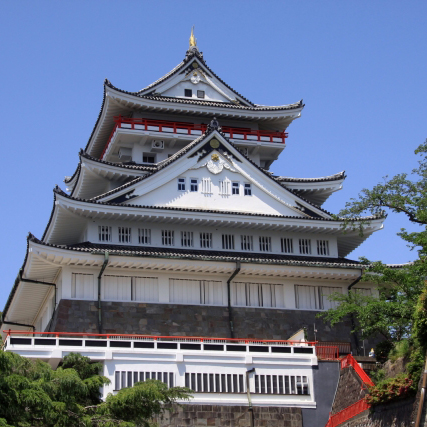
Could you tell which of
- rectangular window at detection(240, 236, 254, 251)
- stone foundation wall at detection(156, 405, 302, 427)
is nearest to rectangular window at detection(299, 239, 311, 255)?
rectangular window at detection(240, 236, 254, 251)

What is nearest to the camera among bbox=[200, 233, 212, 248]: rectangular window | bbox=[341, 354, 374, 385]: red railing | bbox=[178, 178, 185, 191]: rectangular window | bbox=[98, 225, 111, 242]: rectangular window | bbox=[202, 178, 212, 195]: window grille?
bbox=[341, 354, 374, 385]: red railing

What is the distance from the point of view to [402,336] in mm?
36688

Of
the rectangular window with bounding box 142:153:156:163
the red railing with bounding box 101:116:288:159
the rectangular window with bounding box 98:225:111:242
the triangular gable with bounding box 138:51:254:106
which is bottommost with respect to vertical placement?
the rectangular window with bounding box 98:225:111:242

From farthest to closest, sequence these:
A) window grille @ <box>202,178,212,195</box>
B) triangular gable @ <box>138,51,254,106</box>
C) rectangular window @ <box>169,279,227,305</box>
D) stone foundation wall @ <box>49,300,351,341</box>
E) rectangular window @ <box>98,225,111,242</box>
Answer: triangular gable @ <box>138,51,254,106</box>
window grille @ <box>202,178,212,195</box>
rectangular window @ <box>98,225,111,242</box>
rectangular window @ <box>169,279,227,305</box>
stone foundation wall @ <box>49,300,351,341</box>

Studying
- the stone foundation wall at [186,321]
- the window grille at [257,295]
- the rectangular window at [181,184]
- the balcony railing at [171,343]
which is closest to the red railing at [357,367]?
the balcony railing at [171,343]

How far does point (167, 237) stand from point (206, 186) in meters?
3.89

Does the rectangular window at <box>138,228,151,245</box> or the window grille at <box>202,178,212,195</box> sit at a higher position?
the window grille at <box>202,178,212,195</box>

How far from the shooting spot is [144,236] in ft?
141

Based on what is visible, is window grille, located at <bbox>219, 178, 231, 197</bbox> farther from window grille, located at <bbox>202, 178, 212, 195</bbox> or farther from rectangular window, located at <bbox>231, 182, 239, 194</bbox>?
window grille, located at <bbox>202, 178, 212, 195</bbox>

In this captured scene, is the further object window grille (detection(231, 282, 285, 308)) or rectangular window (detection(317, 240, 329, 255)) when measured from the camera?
rectangular window (detection(317, 240, 329, 255))

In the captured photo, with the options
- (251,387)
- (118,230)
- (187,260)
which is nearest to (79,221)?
(118,230)

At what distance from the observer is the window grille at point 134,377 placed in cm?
3319

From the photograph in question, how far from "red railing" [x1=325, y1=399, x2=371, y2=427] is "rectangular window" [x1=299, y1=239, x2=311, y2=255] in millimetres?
12648

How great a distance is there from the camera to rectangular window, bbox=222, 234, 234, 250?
144ft
